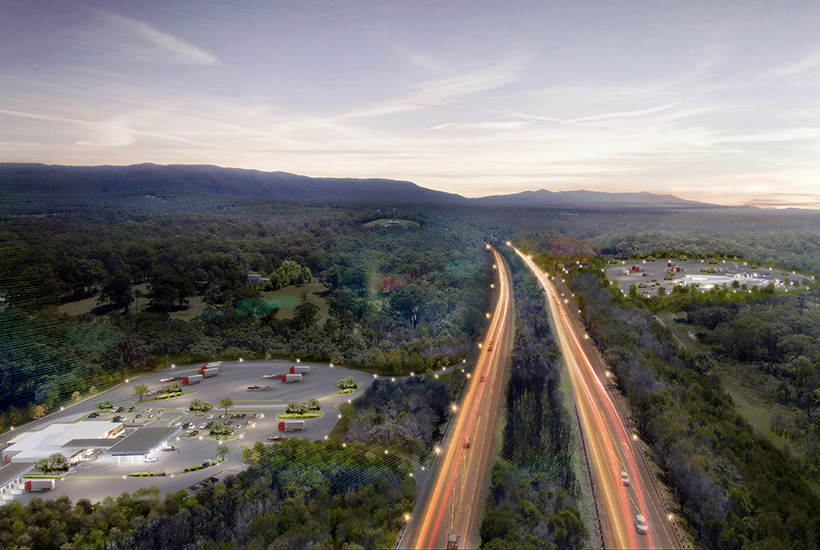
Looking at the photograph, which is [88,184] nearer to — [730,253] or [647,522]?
[647,522]

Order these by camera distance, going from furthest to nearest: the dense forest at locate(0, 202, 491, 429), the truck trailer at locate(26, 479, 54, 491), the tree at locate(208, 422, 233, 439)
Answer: the dense forest at locate(0, 202, 491, 429) < the tree at locate(208, 422, 233, 439) < the truck trailer at locate(26, 479, 54, 491)

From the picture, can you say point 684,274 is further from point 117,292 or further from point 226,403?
point 117,292

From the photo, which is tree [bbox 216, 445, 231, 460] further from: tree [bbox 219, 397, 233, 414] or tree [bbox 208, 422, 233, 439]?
tree [bbox 219, 397, 233, 414]

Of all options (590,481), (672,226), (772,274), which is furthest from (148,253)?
(672,226)

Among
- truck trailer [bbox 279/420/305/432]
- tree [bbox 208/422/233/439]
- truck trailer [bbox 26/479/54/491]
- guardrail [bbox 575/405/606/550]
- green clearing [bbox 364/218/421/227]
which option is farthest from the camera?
green clearing [bbox 364/218/421/227]

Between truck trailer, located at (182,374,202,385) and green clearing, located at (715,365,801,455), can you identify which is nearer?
green clearing, located at (715,365,801,455)

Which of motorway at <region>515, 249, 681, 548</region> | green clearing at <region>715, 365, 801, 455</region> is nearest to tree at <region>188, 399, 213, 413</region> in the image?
motorway at <region>515, 249, 681, 548</region>

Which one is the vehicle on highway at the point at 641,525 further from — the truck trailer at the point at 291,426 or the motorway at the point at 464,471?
the truck trailer at the point at 291,426
